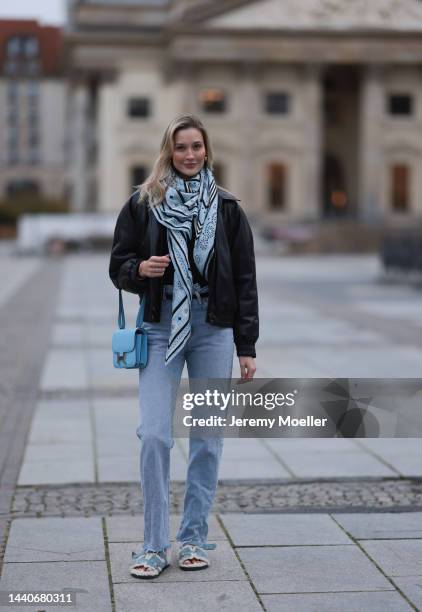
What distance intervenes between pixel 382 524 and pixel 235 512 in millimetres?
893

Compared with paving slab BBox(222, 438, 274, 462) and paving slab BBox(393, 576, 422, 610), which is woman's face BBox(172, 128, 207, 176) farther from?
paving slab BBox(222, 438, 274, 462)

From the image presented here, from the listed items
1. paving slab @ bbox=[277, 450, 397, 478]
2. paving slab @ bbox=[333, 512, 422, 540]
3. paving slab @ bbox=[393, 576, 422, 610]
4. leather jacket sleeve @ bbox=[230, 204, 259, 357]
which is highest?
leather jacket sleeve @ bbox=[230, 204, 259, 357]

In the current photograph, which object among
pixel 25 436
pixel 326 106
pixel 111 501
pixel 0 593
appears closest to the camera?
pixel 0 593

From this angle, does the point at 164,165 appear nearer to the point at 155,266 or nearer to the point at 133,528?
the point at 155,266

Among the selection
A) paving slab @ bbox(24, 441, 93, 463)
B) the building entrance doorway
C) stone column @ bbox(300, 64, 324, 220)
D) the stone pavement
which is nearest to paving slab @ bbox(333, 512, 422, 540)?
the stone pavement

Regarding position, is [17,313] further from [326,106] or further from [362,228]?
[326,106]

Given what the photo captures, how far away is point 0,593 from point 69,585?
0.33 metres

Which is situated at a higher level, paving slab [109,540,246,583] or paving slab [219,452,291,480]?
paving slab [109,540,246,583]

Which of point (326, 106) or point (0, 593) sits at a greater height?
point (326, 106)

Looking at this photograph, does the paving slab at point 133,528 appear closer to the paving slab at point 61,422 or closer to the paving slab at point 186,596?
the paving slab at point 186,596

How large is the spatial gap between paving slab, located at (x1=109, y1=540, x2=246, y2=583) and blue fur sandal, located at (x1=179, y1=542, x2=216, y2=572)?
31 mm

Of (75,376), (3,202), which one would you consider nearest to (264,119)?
(3,202)

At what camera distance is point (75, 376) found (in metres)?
12.9

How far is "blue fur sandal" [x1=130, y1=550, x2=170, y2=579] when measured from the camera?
5.39 m
